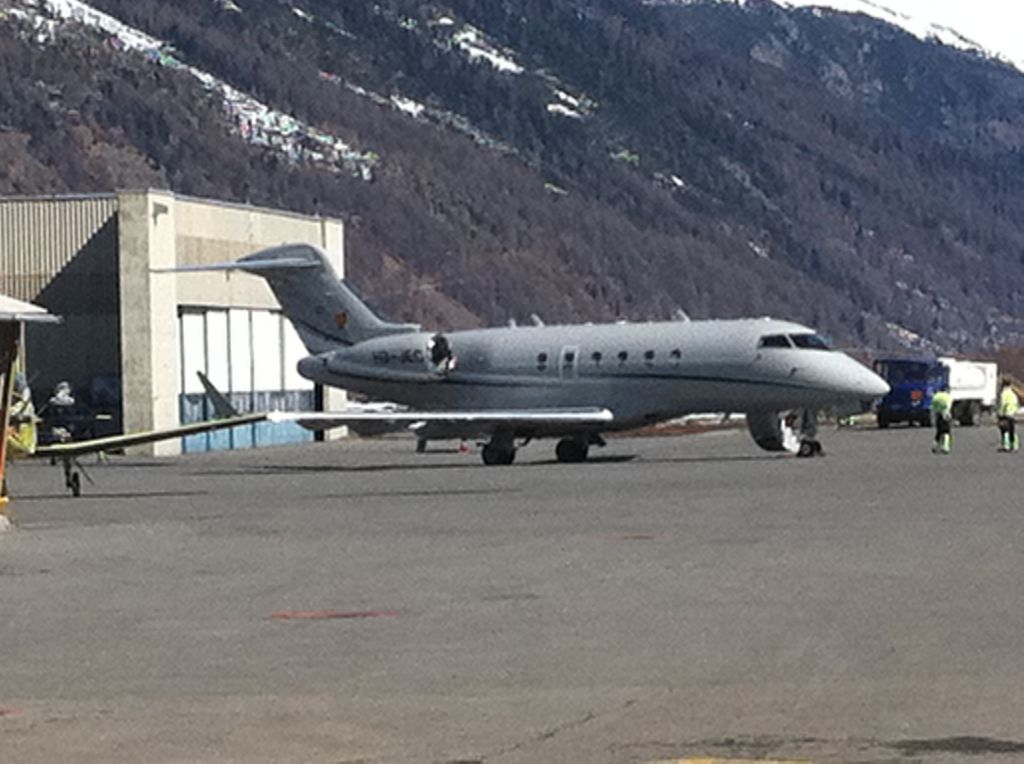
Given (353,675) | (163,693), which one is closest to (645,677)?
(353,675)

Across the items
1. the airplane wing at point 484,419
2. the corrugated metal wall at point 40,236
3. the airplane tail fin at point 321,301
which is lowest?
the airplane wing at point 484,419

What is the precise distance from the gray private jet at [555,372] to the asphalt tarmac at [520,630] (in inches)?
635

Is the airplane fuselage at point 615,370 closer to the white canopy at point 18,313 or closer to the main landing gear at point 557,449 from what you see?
the main landing gear at point 557,449

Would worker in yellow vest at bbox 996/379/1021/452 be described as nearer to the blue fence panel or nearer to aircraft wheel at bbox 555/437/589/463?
aircraft wheel at bbox 555/437/589/463

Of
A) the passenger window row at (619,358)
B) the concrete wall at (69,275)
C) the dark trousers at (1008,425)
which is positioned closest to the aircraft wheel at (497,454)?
the passenger window row at (619,358)

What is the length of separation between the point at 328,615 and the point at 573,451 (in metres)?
34.6

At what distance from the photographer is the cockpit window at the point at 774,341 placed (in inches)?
1964

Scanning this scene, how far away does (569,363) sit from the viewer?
5262cm

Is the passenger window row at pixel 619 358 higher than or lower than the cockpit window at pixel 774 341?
lower

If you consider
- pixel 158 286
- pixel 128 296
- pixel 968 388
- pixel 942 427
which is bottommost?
pixel 942 427

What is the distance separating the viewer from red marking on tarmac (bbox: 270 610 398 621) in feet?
57.1

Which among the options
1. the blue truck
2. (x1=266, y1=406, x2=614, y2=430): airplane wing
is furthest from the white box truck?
(x1=266, y1=406, x2=614, y2=430): airplane wing

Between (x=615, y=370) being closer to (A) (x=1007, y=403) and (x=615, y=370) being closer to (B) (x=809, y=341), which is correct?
(B) (x=809, y=341)

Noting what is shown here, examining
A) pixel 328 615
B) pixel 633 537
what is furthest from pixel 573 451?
pixel 328 615
